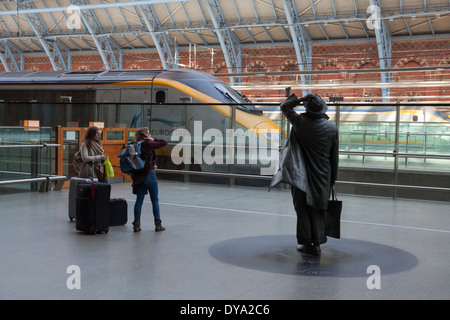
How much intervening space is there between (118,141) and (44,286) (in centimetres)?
856

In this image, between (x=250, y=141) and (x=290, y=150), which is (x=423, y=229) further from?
(x=250, y=141)

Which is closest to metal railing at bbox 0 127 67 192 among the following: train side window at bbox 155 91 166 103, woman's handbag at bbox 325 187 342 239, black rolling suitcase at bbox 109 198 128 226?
black rolling suitcase at bbox 109 198 128 226

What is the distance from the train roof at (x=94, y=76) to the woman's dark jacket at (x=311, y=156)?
9.89 metres

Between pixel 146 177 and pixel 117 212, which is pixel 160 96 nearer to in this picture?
pixel 117 212

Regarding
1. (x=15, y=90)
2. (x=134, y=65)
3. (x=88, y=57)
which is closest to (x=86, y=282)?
(x=15, y=90)

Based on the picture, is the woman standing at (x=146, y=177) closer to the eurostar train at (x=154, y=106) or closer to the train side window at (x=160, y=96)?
the eurostar train at (x=154, y=106)

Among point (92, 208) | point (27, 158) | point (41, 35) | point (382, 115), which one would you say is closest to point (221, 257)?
point (92, 208)

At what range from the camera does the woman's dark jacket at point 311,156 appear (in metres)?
5.70

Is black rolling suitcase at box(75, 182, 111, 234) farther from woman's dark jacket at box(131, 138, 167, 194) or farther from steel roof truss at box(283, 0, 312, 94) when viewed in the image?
steel roof truss at box(283, 0, 312, 94)

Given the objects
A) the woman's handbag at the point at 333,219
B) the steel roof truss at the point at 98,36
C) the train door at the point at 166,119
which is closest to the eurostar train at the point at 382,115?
the train door at the point at 166,119

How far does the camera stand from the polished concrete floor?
14.8 feet

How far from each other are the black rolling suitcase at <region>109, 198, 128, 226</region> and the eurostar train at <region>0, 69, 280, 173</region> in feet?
13.2

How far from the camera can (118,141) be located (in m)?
12.9

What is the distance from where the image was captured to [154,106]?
1410 centimetres
